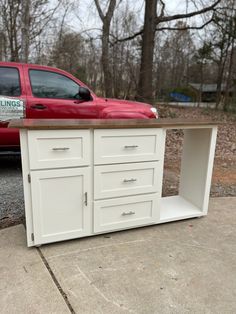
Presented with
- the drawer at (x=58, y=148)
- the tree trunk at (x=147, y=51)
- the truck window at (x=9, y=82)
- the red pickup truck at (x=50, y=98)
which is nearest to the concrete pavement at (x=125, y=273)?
the drawer at (x=58, y=148)

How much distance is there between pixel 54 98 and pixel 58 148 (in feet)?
7.15

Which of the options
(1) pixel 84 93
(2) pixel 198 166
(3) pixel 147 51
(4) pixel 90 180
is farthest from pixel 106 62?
(4) pixel 90 180

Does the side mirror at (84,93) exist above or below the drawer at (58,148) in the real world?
above

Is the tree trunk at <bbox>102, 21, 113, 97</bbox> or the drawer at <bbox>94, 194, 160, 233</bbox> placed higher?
the tree trunk at <bbox>102, 21, 113, 97</bbox>

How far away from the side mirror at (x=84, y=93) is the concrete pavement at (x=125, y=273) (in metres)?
2.29

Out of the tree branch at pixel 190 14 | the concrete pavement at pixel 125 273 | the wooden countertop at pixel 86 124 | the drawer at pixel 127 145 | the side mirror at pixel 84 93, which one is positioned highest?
the tree branch at pixel 190 14

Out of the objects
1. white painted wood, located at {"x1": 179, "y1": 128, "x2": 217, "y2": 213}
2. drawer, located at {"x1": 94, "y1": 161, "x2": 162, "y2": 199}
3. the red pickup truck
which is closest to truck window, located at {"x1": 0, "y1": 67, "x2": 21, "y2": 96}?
the red pickup truck

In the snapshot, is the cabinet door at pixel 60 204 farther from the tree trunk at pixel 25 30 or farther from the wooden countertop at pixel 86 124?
the tree trunk at pixel 25 30

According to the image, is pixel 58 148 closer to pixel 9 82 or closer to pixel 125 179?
pixel 125 179

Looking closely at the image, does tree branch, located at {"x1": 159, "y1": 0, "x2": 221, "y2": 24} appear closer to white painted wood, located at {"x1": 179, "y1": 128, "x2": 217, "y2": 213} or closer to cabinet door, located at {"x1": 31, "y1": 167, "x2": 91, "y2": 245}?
white painted wood, located at {"x1": 179, "y1": 128, "x2": 217, "y2": 213}

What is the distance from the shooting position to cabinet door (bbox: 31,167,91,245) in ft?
7.30

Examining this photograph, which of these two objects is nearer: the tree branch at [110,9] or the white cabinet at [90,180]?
the white cabinet at [90,180]

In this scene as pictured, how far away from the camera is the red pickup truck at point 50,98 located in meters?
3.95

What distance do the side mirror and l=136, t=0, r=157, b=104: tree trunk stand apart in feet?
17.3
